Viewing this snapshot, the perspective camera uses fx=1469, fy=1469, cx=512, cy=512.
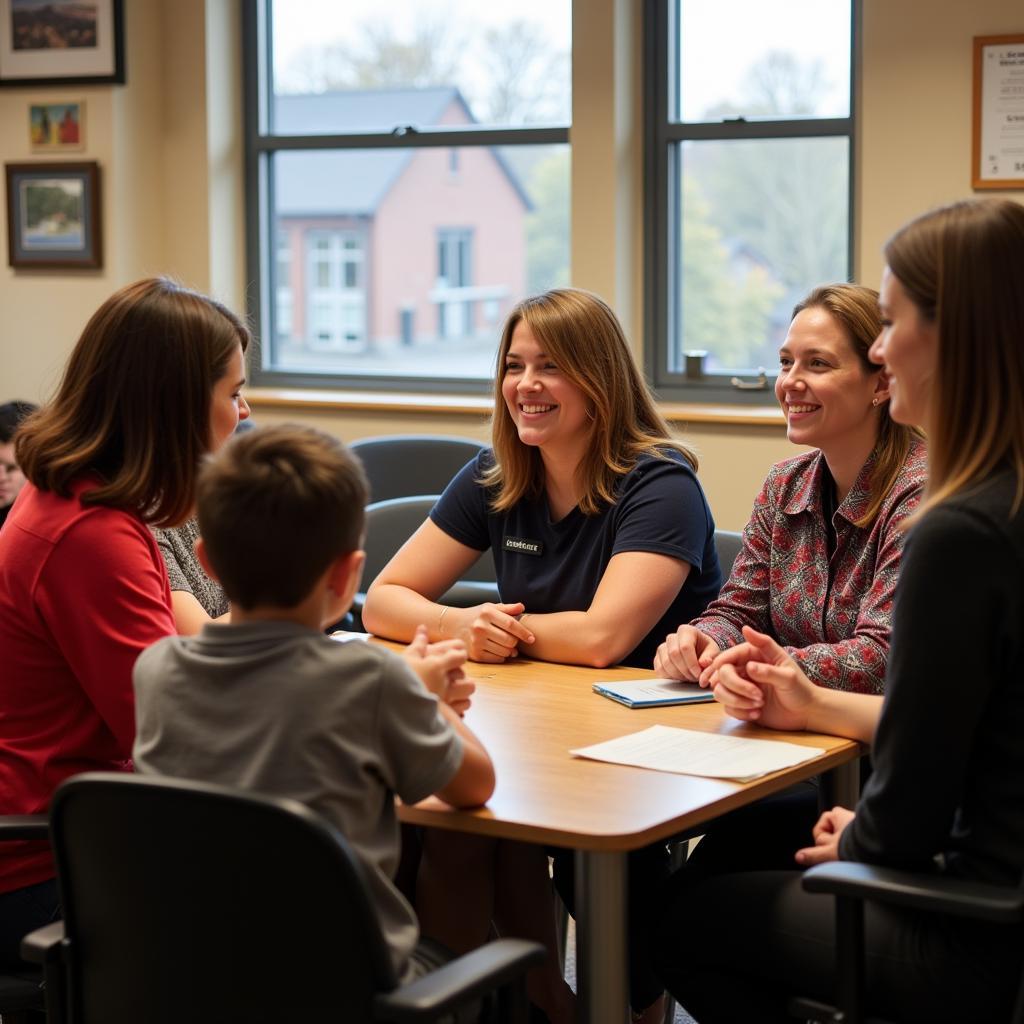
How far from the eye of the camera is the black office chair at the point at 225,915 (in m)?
1.36

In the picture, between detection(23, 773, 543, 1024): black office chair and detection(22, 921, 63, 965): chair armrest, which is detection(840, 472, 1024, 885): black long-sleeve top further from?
detection(22, 921, 63, 965): chair armrest

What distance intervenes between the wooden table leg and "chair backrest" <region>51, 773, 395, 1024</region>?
346mm

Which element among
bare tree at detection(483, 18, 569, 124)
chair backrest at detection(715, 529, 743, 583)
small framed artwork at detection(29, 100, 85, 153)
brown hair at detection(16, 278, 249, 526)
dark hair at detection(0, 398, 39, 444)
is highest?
bare tree at detection(483, 18, 569, 124)

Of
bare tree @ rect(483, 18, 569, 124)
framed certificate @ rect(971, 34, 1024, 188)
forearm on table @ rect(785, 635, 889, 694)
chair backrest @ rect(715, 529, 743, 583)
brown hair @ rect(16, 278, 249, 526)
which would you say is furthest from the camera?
bare tree @ rect(483, 18, 569, 124)

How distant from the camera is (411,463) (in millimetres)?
4156

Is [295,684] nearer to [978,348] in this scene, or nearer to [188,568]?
[978,348]

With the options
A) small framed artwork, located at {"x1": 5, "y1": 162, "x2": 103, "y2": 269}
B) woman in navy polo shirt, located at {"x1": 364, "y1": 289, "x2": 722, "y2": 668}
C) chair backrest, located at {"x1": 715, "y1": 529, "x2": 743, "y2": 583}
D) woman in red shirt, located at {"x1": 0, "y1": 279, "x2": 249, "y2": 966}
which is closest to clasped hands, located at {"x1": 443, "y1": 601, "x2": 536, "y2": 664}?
woman in navy polo shirt, located at {"x1": 364, "y1": 289, "x2": 722, "y2": 668}

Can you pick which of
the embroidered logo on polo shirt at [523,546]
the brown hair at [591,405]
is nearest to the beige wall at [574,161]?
the brown hair at [591,405]

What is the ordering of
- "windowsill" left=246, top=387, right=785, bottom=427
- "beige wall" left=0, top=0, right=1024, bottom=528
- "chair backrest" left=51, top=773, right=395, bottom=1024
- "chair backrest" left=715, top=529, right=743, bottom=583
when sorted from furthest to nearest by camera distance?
1. "windowsill" left=246, top=387, right=785, bottom=427
2. "beige wall" left=0, top=0, right=1024, bottom=528
3. "chair backrest" left=715, top=529, right=743, bottom=583
4. "chair backrest" left=51, top=773, right=395, bottom=1024

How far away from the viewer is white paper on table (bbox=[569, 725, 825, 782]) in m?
1.84

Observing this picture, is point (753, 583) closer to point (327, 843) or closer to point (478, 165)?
point (327, 843)

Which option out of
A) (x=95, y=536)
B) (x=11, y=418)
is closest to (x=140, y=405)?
(x=95, y=536)

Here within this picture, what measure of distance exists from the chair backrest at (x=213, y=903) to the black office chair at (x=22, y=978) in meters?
0.29

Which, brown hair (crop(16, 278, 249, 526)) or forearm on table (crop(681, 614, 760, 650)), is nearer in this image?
brown hair (crop(16, 278, 249, 526))
